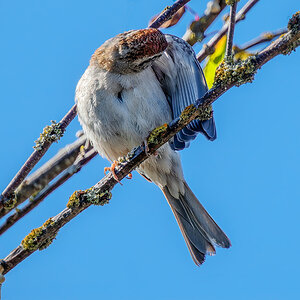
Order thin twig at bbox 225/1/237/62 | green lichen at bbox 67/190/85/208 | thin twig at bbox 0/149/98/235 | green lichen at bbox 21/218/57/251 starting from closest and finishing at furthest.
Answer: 1. thin twig at bbox 225/1/237/62
2. green lichen at bbox 21/218/57/251
3. green lichen at bbox 67/190/85/208
4. thin twig at bbox 0/149/98/235

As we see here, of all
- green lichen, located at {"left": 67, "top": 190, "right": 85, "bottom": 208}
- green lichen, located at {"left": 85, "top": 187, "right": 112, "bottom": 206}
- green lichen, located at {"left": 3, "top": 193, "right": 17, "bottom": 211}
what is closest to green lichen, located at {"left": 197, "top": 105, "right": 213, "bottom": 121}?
green lichen, located at {"left": 85, "top": 187, "right": 112, "bottom": 206}

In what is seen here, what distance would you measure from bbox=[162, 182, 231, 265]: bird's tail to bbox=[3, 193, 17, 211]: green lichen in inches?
73.4

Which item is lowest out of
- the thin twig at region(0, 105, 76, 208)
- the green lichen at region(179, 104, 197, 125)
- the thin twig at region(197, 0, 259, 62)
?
the thin twig at region(0, 105, 76, 208)

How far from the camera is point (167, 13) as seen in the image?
427 cm

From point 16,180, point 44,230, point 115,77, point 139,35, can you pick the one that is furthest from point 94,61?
point 44,230

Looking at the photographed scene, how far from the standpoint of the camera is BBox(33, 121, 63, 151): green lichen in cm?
392

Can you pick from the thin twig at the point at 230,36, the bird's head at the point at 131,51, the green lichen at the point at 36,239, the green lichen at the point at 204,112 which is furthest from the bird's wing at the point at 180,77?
the green lichen at the point at 36,239

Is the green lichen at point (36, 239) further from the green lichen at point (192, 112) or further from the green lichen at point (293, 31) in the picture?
the green lichen at point (293, 31)

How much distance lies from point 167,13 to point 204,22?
67 centimetres

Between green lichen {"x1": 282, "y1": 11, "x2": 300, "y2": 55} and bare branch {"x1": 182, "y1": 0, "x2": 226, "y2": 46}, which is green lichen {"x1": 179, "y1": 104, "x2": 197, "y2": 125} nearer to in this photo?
green lichen {"x1": 282, "y1": 11, "x2": 300, "y2": 55}

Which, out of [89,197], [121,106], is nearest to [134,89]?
[121,106]

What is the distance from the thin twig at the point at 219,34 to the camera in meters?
4.46

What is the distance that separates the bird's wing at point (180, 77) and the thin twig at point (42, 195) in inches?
32.2

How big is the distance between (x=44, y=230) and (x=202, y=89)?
68.4 inches
